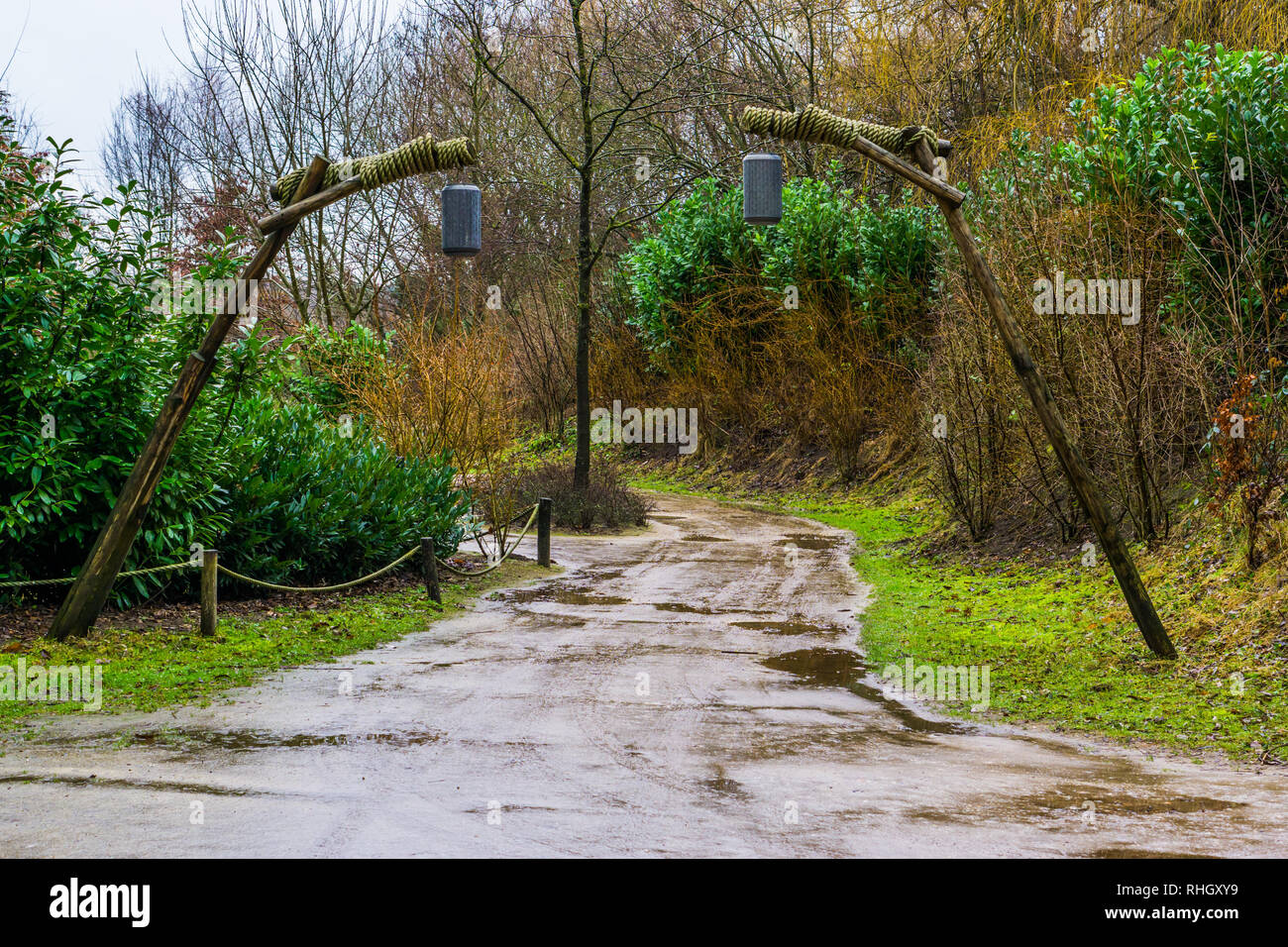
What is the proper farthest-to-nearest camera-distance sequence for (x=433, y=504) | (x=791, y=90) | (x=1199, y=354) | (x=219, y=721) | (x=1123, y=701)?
(x=791, y=90)
(x=433, y=504)
(x=1199, y=354)
(x=1123, y=701)
(x=219, y=721)

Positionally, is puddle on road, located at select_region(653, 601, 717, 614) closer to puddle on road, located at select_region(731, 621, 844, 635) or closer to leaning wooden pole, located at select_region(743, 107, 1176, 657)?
puddle on road, located at select_region(731, 621, 844, 635)

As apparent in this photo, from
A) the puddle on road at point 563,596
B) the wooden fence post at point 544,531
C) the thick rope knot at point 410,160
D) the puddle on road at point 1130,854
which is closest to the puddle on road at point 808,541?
the wooden fence post at point 544,531

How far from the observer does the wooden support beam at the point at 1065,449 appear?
8.99m

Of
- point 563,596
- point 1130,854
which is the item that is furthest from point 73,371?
point 1130,854

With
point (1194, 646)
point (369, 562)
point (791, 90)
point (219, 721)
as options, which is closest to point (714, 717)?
point (219, 721)

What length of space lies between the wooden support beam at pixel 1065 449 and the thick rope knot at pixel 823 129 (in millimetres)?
253

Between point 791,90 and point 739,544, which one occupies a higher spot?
point 791,90

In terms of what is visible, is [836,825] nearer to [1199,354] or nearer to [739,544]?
[1199,354]

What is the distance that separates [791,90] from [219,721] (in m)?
23.6

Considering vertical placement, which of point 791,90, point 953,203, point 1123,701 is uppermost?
point 791,90

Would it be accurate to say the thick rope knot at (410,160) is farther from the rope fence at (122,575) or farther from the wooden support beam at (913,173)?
the rope fence at (122,575)

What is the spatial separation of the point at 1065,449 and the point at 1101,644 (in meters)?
2.02

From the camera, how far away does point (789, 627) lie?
11.7 metres

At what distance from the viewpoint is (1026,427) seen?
13812mm
